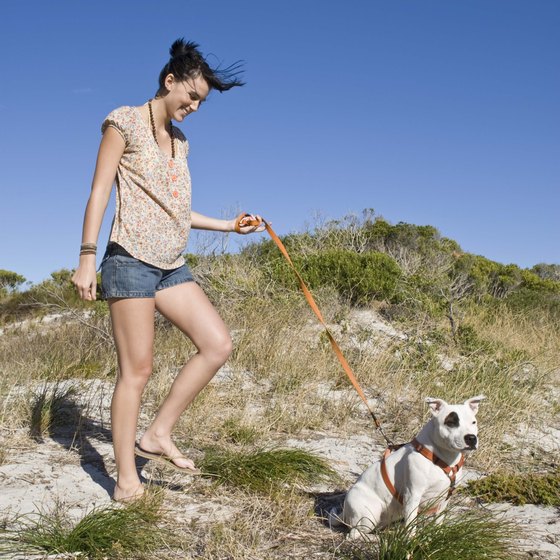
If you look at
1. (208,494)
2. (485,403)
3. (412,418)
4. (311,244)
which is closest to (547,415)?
(485,403)

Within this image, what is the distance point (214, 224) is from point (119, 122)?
97 cm

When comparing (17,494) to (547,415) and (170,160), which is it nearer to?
(170,160)

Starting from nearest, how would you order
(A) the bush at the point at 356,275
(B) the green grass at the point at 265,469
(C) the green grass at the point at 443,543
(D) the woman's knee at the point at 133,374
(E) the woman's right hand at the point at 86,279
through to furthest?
(C) the green grass at the point at 443,543 → (E) the woman's right hand at the point at 86,279 → (D) the woman's knee at the point at 133,374 → (B) the green grass at the point at 265,469 → (A) the bush at the point at 356,275

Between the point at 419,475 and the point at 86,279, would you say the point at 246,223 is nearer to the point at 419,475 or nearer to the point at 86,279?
the point at 86,279

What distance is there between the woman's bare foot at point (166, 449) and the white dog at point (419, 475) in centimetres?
106

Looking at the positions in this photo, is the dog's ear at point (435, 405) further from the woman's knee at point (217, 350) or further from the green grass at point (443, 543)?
the woman's knee at point (217, 350)

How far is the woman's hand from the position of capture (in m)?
4.23

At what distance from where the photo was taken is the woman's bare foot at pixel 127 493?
11.6ft

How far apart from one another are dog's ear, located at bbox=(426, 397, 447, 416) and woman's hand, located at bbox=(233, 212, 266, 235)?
170 cm

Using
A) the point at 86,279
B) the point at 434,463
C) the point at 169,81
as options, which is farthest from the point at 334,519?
the point at 169,81

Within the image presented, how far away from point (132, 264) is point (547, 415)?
15.3 ft

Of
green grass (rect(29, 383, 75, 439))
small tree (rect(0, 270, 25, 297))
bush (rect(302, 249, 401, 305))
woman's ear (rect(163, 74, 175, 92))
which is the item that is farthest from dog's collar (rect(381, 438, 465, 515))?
small tree (rect(0, 270, 25, 297))

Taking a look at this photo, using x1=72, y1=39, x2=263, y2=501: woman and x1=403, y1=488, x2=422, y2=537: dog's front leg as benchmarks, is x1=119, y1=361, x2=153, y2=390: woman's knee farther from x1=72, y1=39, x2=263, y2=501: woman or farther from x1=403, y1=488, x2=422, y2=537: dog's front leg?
x1=403, y1=488, x2=422, y2=537: dog's front leg

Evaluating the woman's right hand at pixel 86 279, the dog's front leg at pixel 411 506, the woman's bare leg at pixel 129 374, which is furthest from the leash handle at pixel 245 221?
the dog's front leg at pixel 411 506
